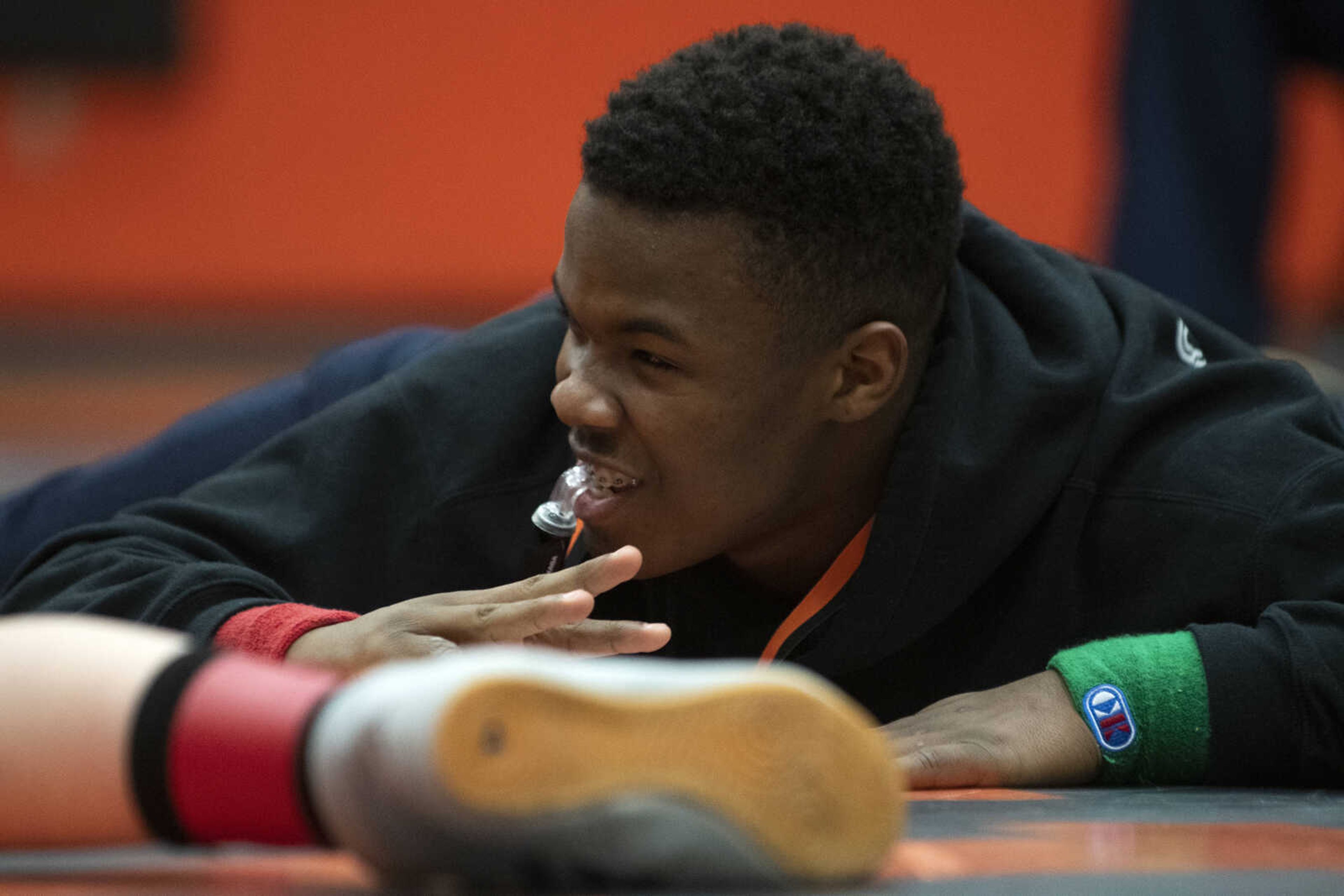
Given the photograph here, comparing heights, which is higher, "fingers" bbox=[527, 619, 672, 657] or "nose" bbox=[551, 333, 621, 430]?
"nose" bbox=[551, 333, 621, 430]

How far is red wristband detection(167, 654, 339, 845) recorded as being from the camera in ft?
3.29

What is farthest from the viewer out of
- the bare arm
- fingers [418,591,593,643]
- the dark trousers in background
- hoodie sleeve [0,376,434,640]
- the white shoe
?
the dark trousers in background

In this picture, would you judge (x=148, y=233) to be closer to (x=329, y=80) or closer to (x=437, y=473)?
(x=329, y=80)

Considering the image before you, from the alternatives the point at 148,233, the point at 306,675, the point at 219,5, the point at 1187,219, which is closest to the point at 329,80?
the point at 219,5

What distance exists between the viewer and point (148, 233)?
665 centimetres

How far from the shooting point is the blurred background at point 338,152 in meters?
6.52

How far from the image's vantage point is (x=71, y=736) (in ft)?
3.45

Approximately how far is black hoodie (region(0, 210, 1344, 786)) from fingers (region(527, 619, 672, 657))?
32 cm

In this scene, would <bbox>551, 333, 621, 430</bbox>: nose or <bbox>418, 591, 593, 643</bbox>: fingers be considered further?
<bbox>551, 333, 621, 430</bbox>: nose

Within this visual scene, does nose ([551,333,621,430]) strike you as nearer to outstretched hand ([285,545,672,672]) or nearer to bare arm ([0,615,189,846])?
outstretched hand ([285,545,672,672])

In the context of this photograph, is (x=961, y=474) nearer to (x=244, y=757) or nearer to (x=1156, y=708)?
(x=1156, y=708)

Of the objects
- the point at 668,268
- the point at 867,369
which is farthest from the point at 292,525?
the point at 867,369

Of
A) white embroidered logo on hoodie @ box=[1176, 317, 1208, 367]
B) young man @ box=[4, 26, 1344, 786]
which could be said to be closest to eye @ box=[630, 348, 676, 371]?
young man @ box=[4, 26, 1344, 786]

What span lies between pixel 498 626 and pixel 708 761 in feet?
1.91
